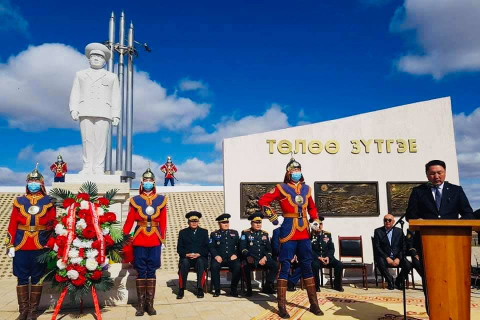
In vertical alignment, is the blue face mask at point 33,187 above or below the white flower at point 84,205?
above

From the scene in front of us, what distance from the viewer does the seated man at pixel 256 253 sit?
19.5 ft

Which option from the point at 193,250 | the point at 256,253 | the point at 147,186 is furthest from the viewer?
the point at 256,253

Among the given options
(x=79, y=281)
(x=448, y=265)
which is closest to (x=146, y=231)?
(x=79, y=281)

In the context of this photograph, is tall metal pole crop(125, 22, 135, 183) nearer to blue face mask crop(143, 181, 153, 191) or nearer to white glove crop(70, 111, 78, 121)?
white glove crop(70, 111, 78, 121)

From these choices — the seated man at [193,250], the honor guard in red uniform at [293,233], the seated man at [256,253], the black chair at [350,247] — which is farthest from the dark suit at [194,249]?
the black chair at [350,247]

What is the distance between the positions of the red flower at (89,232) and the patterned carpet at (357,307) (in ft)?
7.32

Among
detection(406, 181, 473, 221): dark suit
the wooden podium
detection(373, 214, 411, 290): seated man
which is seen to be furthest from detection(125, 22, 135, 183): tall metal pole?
the wooden podium

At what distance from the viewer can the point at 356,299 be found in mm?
5230

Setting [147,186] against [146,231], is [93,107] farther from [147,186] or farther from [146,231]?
[146,231]

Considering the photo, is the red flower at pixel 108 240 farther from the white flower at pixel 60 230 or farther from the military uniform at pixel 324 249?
the military uniform at pixel 324 249

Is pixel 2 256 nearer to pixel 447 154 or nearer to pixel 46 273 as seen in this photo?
pixel 46 273

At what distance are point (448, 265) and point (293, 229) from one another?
1924 mm

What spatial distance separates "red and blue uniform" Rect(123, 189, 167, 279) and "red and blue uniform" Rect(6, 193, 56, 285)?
987mm

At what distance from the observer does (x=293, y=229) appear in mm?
4395
